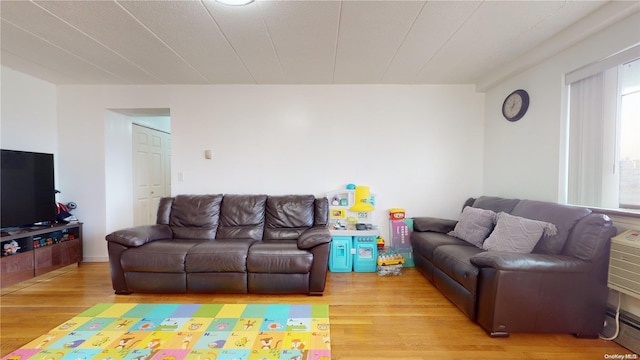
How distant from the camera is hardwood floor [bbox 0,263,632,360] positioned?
1704 mm

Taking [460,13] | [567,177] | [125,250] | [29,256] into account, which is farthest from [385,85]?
[29,256]

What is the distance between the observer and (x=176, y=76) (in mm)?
3129

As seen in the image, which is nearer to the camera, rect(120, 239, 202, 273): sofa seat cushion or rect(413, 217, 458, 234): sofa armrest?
rect(120, 239, 202, 273): sofa seat cushion

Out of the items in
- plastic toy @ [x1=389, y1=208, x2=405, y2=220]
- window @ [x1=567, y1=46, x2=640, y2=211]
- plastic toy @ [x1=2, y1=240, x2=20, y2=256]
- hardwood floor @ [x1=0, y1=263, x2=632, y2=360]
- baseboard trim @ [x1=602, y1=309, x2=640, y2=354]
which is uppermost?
window @ [x1=567, y1=46, x2=640, y2=211]

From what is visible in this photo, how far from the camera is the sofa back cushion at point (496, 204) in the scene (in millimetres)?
2589

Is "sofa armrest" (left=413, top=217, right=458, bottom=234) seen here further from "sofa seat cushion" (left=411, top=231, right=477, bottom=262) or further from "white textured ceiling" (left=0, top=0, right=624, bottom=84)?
"white textured ceiling" (left=0, top=0, right=624, bottom=84)

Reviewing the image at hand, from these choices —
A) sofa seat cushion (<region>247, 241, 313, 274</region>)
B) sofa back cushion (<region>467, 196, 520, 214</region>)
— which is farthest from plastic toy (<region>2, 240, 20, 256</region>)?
sofa back cushion (<region>467, 196, 520, 214</region>)

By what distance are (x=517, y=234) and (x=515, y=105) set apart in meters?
1.66

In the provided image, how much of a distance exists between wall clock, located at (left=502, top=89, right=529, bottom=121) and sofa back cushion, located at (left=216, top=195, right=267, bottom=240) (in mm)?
3194

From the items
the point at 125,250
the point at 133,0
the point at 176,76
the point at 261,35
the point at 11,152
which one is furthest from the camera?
the point at 176,76

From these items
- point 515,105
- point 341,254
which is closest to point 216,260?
point 341,254

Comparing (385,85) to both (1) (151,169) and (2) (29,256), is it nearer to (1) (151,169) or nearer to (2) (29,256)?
(1) (151,169)

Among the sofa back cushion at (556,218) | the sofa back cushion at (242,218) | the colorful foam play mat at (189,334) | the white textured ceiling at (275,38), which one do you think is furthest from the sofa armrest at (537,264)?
the sofa back cushion at (242,218)

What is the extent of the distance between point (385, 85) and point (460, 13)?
1.54 metres
